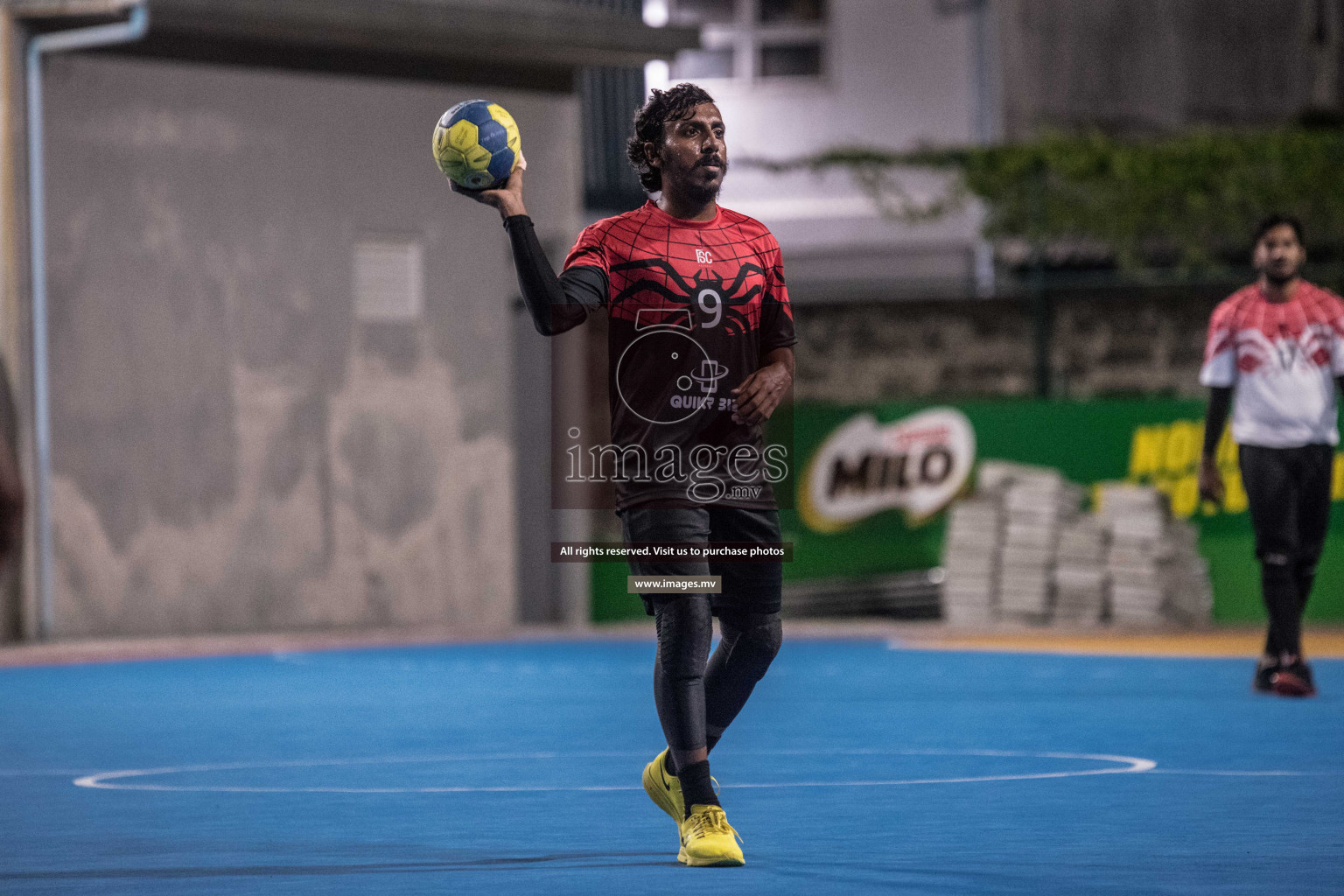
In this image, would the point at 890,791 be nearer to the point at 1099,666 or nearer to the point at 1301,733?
the point at 1301,733

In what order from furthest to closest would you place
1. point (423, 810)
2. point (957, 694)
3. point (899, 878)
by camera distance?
point (957, 694) < point (423, 810) < point (899, 878)

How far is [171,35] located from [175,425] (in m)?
2.89

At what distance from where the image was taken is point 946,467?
18.6 m

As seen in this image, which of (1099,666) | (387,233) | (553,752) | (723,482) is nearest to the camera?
(723,482)

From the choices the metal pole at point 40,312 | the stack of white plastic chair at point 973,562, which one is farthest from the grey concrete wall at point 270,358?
the stack of white plastic chair at point 973,562

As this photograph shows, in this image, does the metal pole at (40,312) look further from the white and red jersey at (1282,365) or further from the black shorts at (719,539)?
the black shorts at (719,539)

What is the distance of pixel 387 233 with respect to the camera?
60.3 ft

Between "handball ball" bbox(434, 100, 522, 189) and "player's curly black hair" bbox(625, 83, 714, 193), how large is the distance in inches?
18.5

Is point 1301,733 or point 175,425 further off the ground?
point 175,425

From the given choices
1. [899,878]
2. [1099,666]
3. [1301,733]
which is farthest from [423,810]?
[1099,666]

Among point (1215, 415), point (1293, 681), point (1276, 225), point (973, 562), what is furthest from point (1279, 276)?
point (973, 562)

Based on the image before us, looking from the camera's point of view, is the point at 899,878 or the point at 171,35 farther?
the point at 171,35

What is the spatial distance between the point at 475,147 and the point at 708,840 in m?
1.93

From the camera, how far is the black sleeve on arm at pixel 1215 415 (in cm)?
1141
